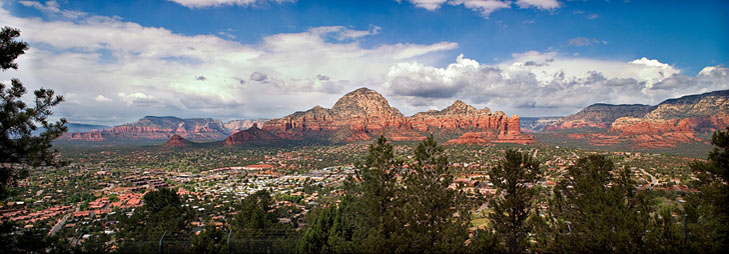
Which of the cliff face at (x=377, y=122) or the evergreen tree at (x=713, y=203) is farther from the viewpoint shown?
the cliff face at (x=377, y=122)

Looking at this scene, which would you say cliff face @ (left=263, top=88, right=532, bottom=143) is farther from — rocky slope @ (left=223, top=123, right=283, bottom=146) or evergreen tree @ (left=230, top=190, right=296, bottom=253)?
evergreen tree @ (left=230, top=190, right=296, bottom=253)

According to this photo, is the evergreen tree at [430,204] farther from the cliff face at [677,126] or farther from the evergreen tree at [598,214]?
the cliff face at [677,126]

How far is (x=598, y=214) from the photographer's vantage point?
13383 mm

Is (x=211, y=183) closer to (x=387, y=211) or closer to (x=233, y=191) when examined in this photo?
(x=233, y=191)

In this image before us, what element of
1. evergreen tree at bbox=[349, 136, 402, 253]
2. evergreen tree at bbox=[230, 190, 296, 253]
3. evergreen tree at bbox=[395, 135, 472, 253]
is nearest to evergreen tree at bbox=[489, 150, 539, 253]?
evergreen tree at bbox=[395, 135, 472, 253]

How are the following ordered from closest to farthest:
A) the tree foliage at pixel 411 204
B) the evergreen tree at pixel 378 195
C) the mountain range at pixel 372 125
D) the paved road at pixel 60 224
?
the tree foliage at pixel 411 204 < the evergreen tree at pixel 378 195 < the paved road at pixel 60 224 < the mountain range at pixel 372 125

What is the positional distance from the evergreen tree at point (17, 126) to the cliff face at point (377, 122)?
111 metres

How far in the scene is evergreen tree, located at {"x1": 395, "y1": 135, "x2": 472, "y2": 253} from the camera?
43.7ft

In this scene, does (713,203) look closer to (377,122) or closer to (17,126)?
(17,126)

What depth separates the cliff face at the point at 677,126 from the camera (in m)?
108

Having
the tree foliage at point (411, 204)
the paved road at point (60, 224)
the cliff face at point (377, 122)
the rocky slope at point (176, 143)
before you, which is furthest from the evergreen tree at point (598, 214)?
the rocky slope at point (176, 143)

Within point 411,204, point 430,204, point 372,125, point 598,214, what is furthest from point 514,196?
Answer: point 372,125

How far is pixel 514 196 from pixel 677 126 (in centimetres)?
14734

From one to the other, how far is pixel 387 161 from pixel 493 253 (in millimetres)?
6204
